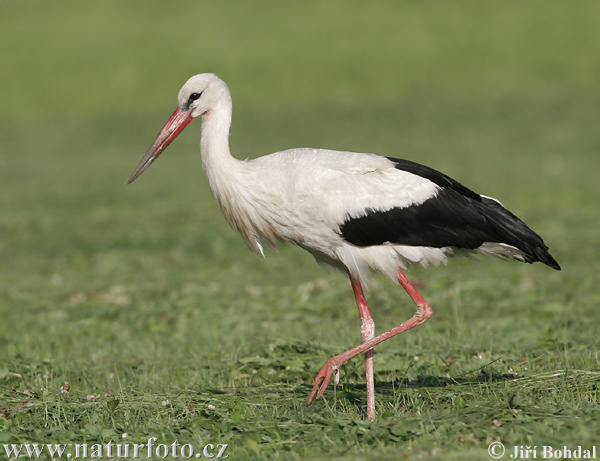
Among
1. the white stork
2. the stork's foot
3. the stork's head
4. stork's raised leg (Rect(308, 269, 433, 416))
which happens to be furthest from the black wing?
the stork's head

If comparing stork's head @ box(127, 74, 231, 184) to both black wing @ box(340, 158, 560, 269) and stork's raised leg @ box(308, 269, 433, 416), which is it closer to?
black wing @ box(340, 158, 560, 269)

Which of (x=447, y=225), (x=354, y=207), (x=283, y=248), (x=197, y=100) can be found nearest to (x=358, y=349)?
(x=354, y=207)

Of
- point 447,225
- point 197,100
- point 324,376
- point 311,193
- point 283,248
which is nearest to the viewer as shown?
point 324,376

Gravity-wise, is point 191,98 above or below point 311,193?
above

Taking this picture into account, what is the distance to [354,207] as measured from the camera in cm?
562

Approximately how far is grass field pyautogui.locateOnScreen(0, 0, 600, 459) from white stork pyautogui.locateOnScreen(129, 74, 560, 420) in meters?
0.85

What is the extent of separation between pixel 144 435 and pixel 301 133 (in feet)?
60.6

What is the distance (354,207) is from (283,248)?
716cm

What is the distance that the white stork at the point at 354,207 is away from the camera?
5.62 metres

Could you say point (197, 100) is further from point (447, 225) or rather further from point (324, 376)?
point (324, 376)

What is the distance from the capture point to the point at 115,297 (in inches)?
368

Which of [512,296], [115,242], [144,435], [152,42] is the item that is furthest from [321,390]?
[152,42]

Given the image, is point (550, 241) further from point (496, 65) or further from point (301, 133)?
point (496, 65)

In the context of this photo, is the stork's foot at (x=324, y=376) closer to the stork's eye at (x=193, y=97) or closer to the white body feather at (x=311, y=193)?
the white body feather at (x=311, y=193)
